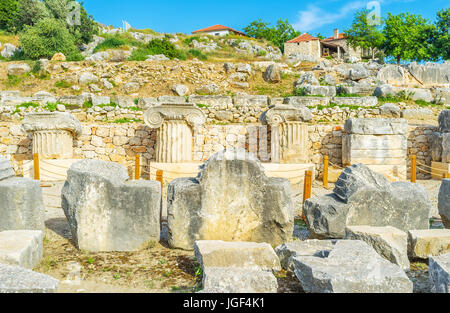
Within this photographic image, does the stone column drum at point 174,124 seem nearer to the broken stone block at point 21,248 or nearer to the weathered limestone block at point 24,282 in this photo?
the broken stone block at point 21,248

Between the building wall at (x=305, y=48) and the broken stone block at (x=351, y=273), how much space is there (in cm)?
3489

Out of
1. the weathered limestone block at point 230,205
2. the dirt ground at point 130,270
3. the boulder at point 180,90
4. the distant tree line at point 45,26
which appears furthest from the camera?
the distant tree line at point 45,26

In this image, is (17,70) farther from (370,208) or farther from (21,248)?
(370,208)

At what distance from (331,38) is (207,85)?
32476 millimetres

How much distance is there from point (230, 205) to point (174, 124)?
493 cm

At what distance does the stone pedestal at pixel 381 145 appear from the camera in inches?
Answer: 334

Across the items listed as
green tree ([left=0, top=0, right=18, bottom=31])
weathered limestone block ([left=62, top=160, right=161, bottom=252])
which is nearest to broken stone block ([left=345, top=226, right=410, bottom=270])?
weathered limestone block ([left=62, top=160, right=161, bottom=252])

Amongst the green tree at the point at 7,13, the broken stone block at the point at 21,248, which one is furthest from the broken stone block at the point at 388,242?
the green tree at the point at 7,13

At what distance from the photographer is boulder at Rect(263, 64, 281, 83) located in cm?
1645

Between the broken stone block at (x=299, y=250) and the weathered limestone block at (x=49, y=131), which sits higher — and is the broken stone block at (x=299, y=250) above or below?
below

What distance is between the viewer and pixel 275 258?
306 centimetres

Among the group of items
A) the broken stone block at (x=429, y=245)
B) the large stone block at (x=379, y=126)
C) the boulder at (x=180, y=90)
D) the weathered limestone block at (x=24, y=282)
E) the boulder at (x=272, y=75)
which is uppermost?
the boulder at (x=272, y=75)

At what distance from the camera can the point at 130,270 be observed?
3.16 m

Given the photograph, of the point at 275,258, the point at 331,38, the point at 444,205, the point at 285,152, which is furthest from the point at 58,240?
the point at 331,38
